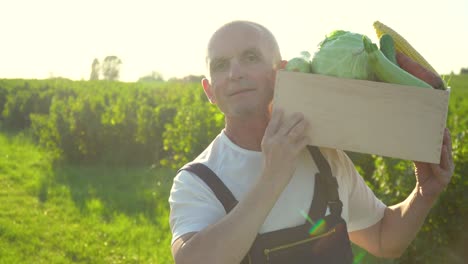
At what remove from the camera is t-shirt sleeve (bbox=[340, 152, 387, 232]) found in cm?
219

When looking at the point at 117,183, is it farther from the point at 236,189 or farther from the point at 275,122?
the point at 275,122

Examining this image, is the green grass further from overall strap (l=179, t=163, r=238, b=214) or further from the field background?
overall strap (l=179, t=163, r=238, b=214)

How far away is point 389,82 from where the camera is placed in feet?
5.69

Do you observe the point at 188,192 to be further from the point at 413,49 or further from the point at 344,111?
the point at 413,49

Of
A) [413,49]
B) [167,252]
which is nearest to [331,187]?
[413,49]

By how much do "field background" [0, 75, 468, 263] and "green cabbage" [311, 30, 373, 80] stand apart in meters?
1.36

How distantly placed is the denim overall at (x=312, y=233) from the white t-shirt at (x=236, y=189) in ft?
0.07

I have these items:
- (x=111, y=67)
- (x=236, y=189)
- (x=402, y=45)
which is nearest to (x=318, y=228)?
(x=236, y=189)

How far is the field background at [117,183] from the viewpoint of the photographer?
15.0ft

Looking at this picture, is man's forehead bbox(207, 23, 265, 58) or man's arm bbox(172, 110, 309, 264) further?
man's forehead bbox(207, 23, 265, 58)

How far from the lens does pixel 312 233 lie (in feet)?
6.12

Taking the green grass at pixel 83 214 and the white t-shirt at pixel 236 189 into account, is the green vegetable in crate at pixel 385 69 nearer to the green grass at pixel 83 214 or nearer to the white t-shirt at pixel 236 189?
the white t-shirt at pixel 236 189

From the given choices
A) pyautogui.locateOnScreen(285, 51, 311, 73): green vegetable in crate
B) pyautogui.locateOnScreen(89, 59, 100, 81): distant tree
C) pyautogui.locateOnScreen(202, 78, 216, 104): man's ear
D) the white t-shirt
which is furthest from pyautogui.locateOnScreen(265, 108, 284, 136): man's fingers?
pyautogui.locateOnScreen(89, 59, 100, 81): distant tree

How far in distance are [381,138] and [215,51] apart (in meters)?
0.62
